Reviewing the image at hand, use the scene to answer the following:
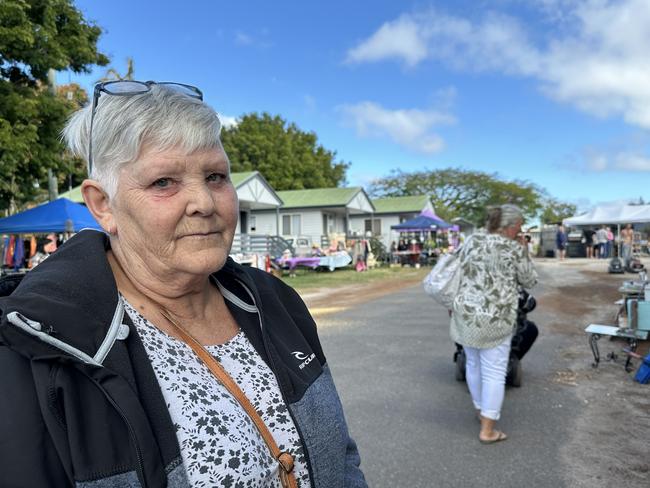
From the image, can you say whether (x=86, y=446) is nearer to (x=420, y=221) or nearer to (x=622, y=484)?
(x=622, y=484)

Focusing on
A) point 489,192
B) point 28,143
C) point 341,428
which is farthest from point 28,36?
point 489,192

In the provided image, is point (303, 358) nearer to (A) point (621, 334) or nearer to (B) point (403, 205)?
(A) point (621, 334)

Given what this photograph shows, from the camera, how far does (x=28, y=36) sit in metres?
10.5

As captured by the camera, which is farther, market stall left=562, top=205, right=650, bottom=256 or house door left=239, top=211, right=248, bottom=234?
house door left=239, top=211, right=248, bottom=234

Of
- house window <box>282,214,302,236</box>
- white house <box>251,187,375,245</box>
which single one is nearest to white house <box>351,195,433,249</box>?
white house <box>251,187,375,245</box>

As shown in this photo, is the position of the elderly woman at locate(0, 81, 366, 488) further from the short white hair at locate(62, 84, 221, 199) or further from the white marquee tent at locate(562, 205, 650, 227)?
the white marquee tent at locate(562, 205, 650, 227)

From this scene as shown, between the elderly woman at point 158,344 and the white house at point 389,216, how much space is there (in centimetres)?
3638

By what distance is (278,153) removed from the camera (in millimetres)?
45781

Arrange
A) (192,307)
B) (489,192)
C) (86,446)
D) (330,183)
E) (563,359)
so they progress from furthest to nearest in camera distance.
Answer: (489,192), (330,183), (563,359), (192,307), (86,446)

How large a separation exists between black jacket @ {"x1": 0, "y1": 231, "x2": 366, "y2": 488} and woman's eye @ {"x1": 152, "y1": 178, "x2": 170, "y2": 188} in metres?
0.25

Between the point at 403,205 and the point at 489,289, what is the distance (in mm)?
35112

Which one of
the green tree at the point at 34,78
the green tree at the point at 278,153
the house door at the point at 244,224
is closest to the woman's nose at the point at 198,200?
the green tree at the point at 34,78

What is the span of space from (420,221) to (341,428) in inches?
1045

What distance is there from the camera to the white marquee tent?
2306cm
